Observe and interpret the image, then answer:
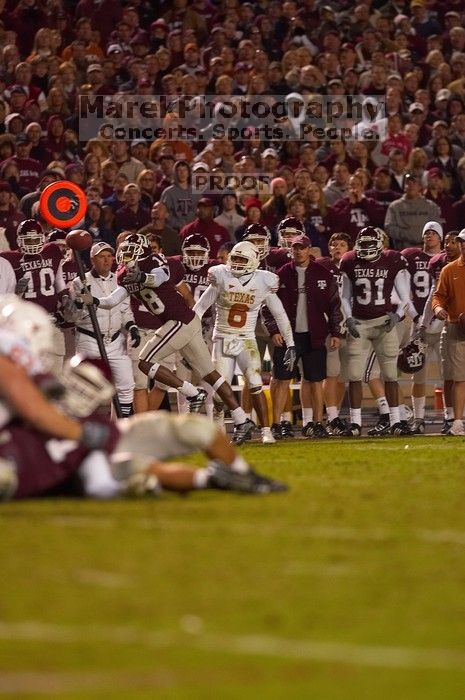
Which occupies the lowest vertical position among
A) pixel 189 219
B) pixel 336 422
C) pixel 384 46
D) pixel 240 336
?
pixel 336 422

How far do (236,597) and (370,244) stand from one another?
10.1 meters

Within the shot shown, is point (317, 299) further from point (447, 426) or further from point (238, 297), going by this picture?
point (447, 426)

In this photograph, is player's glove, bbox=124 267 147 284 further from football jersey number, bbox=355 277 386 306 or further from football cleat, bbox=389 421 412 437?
football cleat, bbox=389 421 412 437

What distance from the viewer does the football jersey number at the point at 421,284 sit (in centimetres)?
1662

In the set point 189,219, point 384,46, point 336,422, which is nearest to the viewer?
point 336,422

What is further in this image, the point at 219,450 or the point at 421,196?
the point at 421,196

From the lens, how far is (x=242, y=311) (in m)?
14.8

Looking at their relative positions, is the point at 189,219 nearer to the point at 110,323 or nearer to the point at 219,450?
the point at 110,323

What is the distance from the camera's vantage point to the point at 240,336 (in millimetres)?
14812

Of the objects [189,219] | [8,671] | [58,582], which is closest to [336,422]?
[189,219]

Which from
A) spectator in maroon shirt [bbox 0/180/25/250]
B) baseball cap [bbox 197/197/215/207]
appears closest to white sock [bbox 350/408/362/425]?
baseball cap [bbox 197/197/215/207]

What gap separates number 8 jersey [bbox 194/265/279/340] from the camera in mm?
14820

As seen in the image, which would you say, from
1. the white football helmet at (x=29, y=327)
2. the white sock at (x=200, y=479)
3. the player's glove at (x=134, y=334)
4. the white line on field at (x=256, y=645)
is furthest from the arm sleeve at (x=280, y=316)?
the white line on field at (x=256, y=645)

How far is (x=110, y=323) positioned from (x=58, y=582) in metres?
9.01
